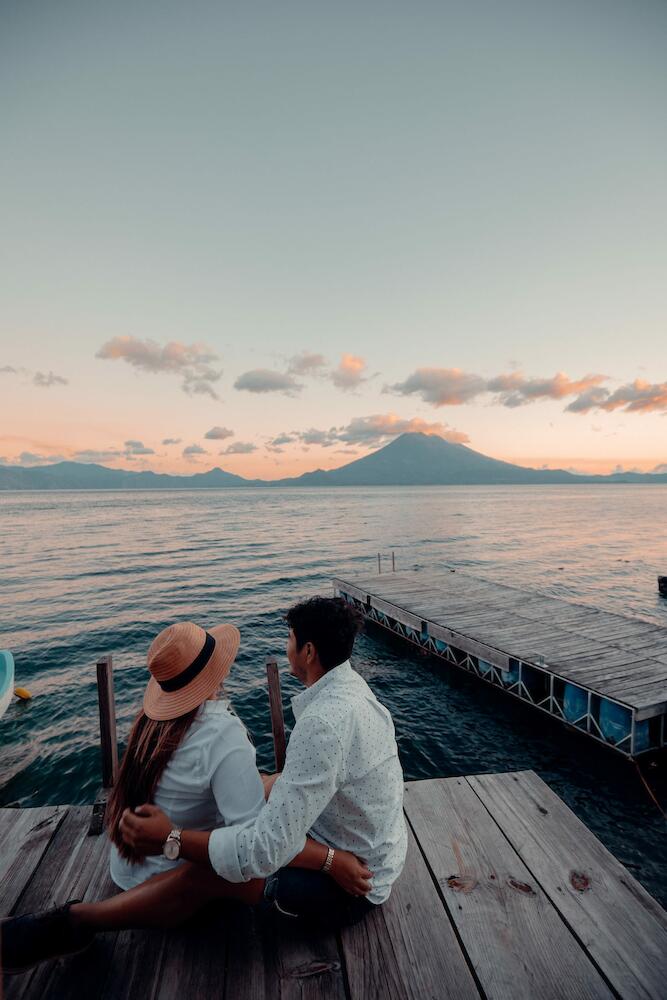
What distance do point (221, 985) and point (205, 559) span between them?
112ft

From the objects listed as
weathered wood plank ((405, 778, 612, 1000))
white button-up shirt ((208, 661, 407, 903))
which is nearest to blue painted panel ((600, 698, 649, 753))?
weathered wood plank ((405, 778, 612, 1000))

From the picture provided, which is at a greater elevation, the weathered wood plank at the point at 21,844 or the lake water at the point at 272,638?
the weathered wood plank at the point at 21,844

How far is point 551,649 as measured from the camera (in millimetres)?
11023

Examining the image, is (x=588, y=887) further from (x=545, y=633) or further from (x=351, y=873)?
(x=545, y=633)

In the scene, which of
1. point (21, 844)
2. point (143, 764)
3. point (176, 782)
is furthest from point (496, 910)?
point (21, 844)

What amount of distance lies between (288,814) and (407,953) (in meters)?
1.67

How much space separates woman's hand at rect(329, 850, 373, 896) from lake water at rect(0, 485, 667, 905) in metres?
6.15

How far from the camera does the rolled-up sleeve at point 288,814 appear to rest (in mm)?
2201

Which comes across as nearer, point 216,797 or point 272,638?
point 216,797

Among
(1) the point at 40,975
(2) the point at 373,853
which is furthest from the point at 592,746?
(1) the point at 40,975

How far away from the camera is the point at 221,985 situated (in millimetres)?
2736

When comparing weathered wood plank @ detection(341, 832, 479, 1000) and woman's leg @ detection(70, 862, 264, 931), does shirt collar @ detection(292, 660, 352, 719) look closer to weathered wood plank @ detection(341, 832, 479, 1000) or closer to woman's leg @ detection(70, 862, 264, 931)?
woman's leg @ detection(70, 862, 264, 931)

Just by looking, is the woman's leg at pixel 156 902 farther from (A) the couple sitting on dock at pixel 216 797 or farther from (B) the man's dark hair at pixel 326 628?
(B) the man's dark hair at pixel 326 628

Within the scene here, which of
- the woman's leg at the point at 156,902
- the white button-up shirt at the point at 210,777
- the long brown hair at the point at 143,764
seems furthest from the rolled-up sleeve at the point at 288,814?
the woman's leg at the point at 156,902
